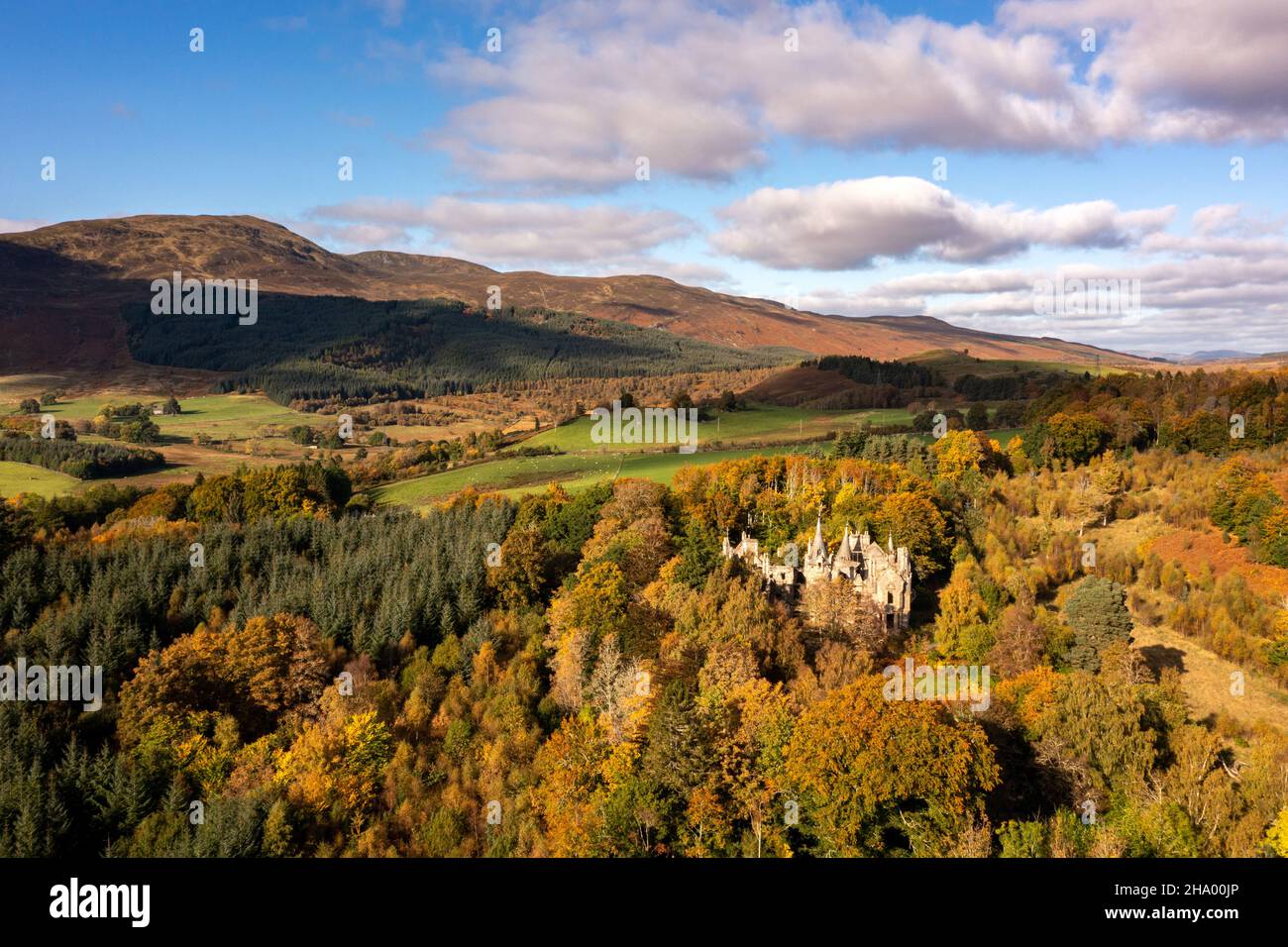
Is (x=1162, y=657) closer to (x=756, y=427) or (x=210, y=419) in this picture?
(x=756, y=427)

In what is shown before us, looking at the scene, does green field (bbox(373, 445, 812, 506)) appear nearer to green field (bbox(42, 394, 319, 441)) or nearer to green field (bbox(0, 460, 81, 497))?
green field (bbox(0, 460, 81, 497))

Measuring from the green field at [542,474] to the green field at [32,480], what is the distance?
41.4 metres

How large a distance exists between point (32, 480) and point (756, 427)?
109 metres

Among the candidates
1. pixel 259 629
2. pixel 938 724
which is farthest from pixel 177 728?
pixel 938 724

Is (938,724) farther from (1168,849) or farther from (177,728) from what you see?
(177,728)

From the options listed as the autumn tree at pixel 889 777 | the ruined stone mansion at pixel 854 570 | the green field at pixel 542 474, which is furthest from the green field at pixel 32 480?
the autumn tree at pixel 889 777

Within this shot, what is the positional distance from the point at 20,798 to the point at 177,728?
7.92 metres

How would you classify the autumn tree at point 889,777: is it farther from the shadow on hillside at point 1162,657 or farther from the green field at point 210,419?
the green field at point 210,419

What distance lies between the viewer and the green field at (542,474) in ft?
328

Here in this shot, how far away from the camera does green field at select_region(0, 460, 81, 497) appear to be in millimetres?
99750

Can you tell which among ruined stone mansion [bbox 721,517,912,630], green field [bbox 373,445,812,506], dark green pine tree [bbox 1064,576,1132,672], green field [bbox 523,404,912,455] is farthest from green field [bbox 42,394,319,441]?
dark green pine tree [bbox 1064,576,1132,672]

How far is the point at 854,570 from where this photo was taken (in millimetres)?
58969

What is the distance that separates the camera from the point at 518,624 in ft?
190

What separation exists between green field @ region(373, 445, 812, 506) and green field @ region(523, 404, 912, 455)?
881 centimetres
